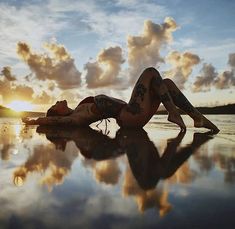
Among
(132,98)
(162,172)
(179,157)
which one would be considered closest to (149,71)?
(132,98)

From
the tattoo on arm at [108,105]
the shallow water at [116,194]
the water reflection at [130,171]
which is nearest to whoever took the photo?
the shallow water at [116,194]

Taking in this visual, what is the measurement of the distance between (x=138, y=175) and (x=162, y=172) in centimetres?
20

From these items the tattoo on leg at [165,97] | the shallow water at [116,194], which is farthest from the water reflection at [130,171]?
the tattoo on leg at [165,97]

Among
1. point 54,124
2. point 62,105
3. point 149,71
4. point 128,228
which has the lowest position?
point 128,228

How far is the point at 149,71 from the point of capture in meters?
5.98

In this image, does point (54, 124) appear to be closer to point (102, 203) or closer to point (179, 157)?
point (179, 157)

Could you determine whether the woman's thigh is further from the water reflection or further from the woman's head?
the water reflection

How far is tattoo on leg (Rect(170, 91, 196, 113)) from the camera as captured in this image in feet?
20.3

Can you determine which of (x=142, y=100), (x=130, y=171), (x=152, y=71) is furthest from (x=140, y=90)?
(x=130, y=171)

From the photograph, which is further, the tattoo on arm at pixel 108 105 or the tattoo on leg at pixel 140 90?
the tattoo on arm at pixel 108 105

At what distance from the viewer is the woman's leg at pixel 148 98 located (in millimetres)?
5805

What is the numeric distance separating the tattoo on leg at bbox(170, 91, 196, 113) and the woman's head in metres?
2.43

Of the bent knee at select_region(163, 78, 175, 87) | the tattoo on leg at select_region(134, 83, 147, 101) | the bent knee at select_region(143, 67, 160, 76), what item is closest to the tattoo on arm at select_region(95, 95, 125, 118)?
the tattoo on leg at select_region(134, 83, 147, 101)

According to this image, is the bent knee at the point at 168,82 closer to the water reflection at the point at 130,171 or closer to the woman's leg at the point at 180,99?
the woman's leg at the point at 180,99
